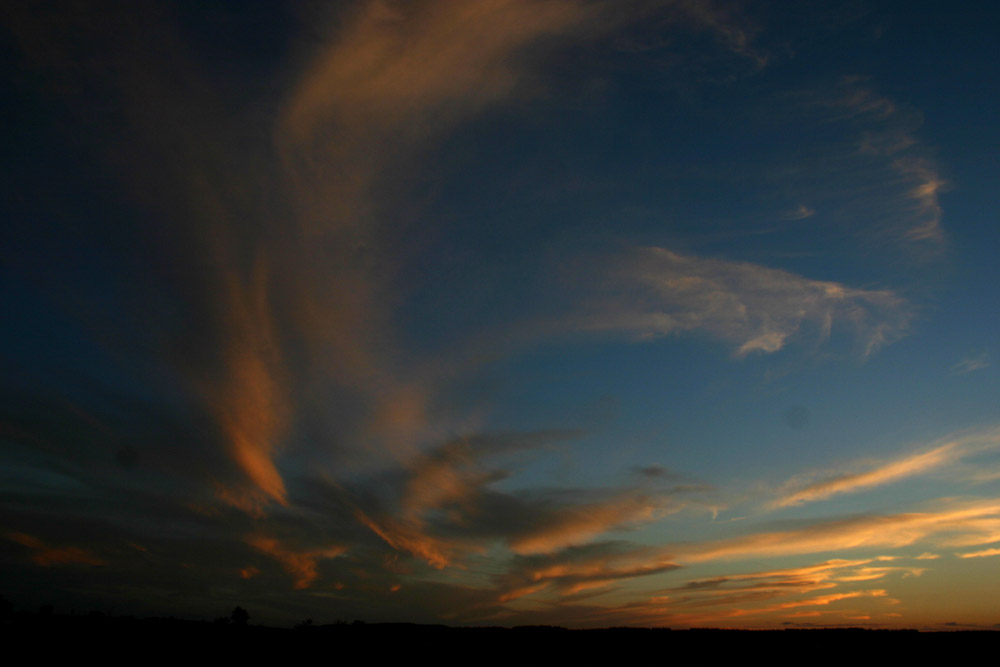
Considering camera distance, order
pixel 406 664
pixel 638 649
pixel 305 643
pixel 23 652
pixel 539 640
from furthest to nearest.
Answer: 1. pixel 539 640
2. pixel 638 649
3. pixel 305 643
4. pixel 406 664
5. pixel 23 652

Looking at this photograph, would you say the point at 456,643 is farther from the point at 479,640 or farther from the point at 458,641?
the point at 479,640

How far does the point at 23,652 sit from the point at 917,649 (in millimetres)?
33640

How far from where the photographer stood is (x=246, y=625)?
2552 centimetres

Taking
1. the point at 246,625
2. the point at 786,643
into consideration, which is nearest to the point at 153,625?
the point at 246,625

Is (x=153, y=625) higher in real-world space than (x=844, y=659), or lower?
higher

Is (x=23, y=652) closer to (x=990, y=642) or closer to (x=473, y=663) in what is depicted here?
(x=473, y=663)

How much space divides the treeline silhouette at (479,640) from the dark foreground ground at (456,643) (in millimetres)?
41

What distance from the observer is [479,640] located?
82.7 feet

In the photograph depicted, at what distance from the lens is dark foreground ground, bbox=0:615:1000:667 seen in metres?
19.4

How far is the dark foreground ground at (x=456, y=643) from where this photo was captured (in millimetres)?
19375

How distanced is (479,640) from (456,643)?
1.35 meters

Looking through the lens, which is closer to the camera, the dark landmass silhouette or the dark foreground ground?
the dark foreground ground

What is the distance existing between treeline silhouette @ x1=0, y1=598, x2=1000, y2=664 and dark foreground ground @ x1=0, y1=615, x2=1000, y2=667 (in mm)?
41

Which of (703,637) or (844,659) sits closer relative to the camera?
(844,659)
